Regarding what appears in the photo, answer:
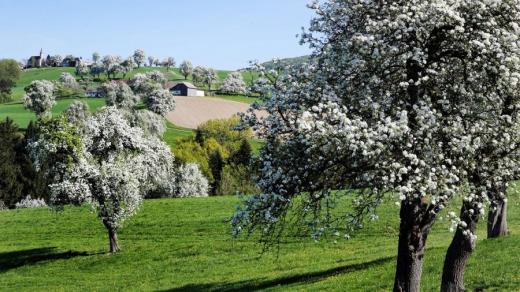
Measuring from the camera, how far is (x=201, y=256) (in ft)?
147

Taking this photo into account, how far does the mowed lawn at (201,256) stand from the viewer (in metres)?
29.3

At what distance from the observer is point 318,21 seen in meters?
19.6

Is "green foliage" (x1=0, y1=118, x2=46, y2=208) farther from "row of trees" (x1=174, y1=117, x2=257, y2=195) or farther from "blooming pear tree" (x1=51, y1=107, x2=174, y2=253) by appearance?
"blooming pear tree" (x1=51, y1=107, x2=174, y2=253)

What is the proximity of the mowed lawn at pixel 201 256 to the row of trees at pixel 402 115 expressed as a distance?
800 cm

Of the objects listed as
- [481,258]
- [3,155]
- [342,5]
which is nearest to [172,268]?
[481,258]

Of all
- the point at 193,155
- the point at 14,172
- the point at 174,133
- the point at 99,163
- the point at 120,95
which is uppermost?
the point at 120,95

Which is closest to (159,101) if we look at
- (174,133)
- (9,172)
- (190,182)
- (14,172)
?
(174,133)

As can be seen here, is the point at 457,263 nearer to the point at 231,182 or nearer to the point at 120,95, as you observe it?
the point at 231,182

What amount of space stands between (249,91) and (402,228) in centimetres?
698

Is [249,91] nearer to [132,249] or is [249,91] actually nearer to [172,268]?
[172,268]

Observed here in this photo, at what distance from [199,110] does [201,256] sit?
13977cm

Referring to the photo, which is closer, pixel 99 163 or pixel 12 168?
pixel 99 163

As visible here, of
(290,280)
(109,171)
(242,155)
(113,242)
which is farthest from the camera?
(242,155)

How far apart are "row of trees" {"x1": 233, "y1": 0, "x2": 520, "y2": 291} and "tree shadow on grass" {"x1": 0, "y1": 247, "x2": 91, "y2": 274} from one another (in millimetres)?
36507
